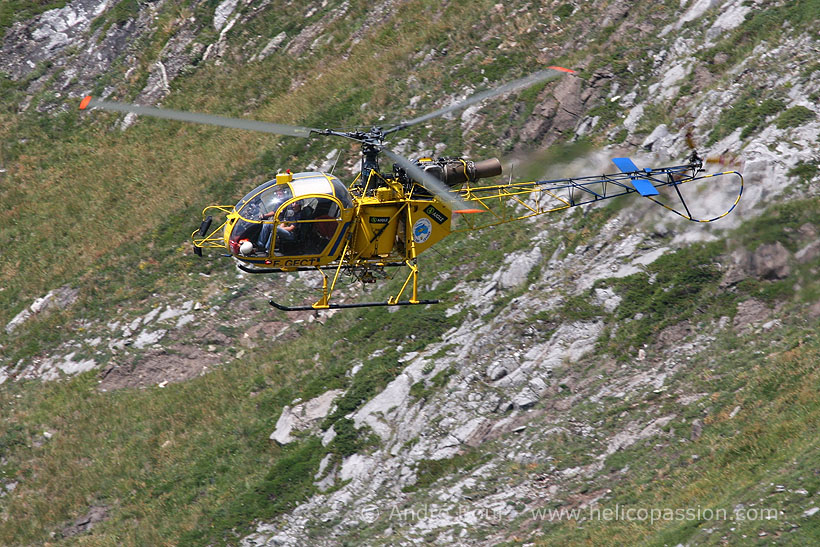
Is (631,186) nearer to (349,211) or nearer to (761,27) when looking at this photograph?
(349,211)

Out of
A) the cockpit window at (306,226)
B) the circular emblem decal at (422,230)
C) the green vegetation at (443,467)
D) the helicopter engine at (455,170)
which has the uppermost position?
the cockpit window at (306,226)

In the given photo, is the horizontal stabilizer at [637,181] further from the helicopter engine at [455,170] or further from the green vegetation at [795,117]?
the green vegetation at [795,117]

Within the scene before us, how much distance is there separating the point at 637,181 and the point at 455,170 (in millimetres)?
5198

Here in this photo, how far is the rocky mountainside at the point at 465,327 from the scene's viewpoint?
22.2 metres

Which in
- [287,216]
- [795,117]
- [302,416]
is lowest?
[302,416]

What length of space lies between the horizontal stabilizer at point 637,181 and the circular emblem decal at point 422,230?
5615 mm

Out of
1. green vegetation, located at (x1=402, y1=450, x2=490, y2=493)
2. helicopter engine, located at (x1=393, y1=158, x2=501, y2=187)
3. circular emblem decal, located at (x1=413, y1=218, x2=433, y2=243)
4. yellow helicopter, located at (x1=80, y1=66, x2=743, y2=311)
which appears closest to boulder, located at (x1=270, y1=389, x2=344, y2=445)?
green vegetation, located at (x1=402, y1=450, x2=490, y2=493)

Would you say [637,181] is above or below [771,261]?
above

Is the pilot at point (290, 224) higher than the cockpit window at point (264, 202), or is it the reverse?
the cockpit window at point (264, 202)

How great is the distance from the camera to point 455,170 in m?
22.7

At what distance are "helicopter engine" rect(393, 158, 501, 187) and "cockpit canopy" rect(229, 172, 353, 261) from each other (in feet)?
7.11

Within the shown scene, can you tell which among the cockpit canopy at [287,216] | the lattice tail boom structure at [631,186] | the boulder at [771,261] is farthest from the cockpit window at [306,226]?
the boulder at [771,261]

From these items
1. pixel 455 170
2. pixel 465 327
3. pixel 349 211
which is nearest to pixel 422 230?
pixel 455 170

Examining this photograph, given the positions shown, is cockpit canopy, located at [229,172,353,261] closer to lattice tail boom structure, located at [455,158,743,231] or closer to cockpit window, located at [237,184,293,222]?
cockpit window, located at [237,184,293,222]
